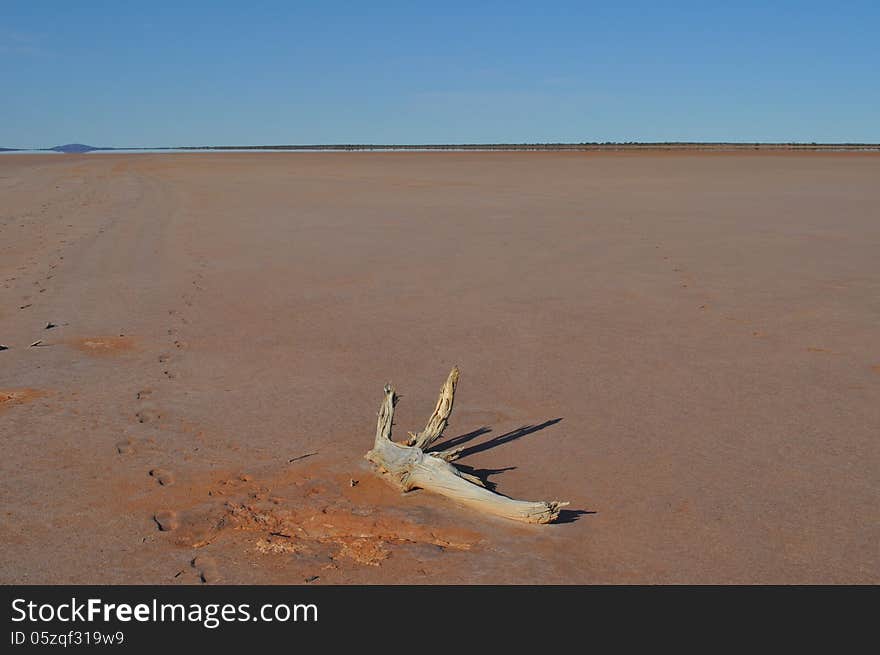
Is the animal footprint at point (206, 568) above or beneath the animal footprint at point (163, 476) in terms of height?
beneath

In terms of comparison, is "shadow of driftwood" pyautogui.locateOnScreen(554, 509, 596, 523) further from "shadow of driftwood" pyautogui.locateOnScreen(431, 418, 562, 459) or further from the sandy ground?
"shadow of driftwood" pyautogui.locateOnScreen(431, 418, 562, 459)

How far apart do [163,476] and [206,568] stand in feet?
3.01

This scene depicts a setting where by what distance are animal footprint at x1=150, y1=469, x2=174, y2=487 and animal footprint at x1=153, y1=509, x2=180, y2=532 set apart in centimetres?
28

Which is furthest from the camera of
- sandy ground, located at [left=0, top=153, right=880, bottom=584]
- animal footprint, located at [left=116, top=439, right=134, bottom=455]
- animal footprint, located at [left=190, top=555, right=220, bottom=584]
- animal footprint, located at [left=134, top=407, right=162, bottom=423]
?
animal footprint, located at [left=134, top=407, right=162, bottom=423]

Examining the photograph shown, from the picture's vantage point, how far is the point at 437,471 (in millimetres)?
3643

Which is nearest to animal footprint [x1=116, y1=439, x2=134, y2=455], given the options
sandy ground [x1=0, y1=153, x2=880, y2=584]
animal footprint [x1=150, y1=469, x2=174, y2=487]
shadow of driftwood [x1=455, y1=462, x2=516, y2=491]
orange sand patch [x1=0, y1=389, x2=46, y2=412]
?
sandy ground [x1=0, y1=153, x2=880, y2=584]

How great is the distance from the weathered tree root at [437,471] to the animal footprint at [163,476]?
0.88 metres

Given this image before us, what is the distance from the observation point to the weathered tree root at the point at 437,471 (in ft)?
11.2

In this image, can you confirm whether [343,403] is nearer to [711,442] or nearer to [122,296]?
[711,442]

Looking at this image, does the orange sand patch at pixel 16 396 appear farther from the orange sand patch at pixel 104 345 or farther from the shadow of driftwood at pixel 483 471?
the shadow of driftwood at pixel 483 471

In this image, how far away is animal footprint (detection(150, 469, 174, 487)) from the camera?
3.77 m

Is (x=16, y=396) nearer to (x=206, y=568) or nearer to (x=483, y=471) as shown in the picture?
(x=206, y=568)

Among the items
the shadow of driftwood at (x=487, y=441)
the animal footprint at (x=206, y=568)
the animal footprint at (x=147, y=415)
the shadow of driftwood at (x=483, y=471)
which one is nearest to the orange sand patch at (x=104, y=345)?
the animal footprint at (x=147, y=415)
